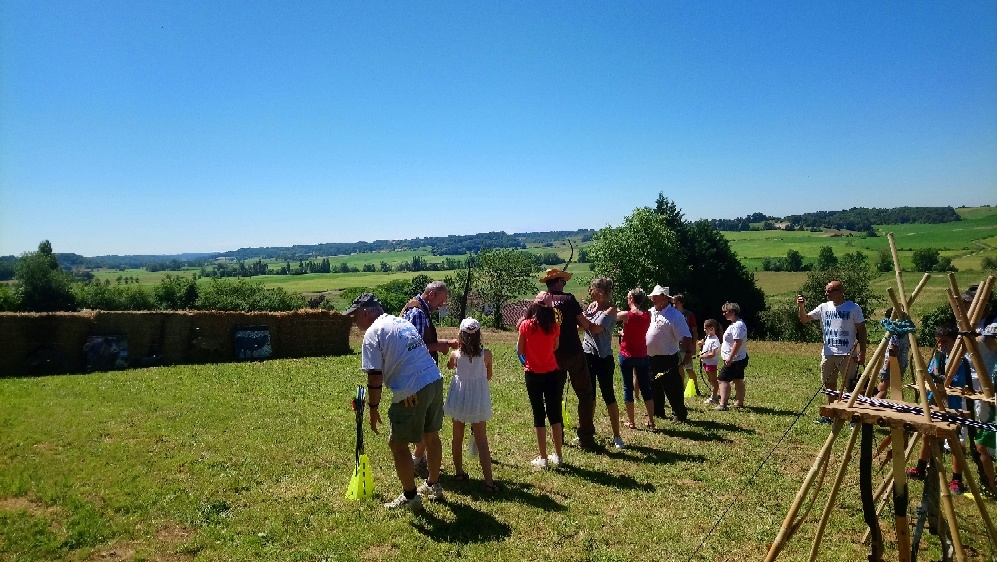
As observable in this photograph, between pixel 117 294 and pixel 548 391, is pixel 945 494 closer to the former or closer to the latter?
pixel 548 391

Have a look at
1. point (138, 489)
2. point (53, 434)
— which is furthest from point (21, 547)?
point (53, 434)

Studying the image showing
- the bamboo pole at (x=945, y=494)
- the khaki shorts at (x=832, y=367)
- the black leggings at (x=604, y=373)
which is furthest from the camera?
the khaki shorts at (x=832, y=367)

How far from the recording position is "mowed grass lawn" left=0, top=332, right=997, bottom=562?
16.0ft

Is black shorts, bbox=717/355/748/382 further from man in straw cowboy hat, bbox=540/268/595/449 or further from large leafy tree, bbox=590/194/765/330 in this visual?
large leafy tree, bbox=590/194/765/330

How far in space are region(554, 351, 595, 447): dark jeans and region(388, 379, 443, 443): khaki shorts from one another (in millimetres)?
1772

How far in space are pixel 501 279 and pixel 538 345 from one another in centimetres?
4162

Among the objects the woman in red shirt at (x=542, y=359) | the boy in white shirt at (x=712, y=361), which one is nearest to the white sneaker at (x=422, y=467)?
the woman in red shirt at (x=542, y=359)

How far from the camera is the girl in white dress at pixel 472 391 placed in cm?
596

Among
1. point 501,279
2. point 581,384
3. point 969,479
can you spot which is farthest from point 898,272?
point 501,279

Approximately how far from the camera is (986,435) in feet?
18.3

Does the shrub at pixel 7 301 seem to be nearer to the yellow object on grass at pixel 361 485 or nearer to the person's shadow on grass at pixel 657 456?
the yellow object on grass at pixel 361 485

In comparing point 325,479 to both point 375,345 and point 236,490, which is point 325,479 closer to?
point 236,490

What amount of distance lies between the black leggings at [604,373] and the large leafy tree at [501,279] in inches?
1564

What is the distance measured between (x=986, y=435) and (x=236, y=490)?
25.2ft
